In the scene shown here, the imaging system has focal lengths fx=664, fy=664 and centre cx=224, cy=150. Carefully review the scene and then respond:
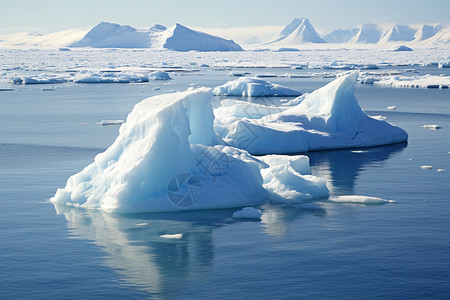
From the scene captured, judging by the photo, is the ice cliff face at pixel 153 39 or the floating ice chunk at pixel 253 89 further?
the ice cliff face at pixel 153 39

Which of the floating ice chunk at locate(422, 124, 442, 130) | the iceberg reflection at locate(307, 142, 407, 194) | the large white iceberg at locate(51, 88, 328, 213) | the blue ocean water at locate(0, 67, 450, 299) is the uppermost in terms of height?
the large white iceberg at locate(51, 88, 328, 213)

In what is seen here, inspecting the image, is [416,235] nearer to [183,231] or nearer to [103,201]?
[183,231]

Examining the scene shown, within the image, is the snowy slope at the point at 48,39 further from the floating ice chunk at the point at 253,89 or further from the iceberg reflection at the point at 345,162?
the iceberg reflection at the point at 345,162

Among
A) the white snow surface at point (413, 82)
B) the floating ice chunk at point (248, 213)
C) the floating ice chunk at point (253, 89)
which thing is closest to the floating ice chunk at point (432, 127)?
the floating ice chunk at point (253, 89)

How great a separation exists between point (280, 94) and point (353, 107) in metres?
16.5

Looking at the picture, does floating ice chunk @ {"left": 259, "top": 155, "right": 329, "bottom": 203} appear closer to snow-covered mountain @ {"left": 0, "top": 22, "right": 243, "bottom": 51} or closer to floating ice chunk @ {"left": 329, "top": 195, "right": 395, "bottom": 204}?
floating ice chunk @ {"left": 329, "top": 195, "right": 395, "bottom": 204}

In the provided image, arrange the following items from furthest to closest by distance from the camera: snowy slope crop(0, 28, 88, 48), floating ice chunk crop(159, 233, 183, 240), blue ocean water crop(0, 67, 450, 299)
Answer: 1. snowy slope crop(0, 28, 88, 48)
2. floating ice chunk crop(159, 233, 183, 240)
3. blue ocean water crop(0, 67, 450, 299)

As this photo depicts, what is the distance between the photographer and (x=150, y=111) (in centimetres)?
1297

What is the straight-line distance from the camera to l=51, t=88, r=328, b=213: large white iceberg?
1238 centimetres

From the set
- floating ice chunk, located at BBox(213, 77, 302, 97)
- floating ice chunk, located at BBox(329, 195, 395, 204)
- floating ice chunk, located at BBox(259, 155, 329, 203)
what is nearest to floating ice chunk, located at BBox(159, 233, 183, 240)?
floating ice chunk, located at BBox(259, 155, 329, 203)

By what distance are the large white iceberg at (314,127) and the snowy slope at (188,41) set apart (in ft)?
395

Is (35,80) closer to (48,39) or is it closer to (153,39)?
(153,39)

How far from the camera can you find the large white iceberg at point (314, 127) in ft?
65.9

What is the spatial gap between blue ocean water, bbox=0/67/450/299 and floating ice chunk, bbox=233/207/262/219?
0.51ft
